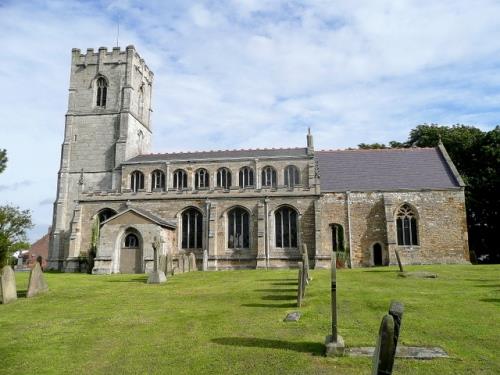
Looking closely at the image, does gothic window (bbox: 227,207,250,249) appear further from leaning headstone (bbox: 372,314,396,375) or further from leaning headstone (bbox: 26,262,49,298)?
leaning headstone (bbox: 372,314,396,375)

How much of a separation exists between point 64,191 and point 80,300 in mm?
26143

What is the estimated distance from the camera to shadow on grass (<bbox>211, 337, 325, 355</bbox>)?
26.7 feet

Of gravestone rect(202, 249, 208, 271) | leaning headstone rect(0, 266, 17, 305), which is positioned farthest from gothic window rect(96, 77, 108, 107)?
leaning headstone rect(0, 266, 17, 305)

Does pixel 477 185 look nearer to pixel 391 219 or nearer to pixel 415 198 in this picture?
pixel 415 198

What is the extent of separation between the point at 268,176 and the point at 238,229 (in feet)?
22.1

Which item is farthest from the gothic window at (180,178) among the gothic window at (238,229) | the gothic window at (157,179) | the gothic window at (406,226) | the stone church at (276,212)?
the gothic window at (406,226)

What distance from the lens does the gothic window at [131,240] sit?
2950cm

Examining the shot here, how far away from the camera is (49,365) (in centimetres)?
785

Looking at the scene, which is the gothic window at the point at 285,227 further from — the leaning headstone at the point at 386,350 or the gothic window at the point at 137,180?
the leaning headstone at the point at 386,350

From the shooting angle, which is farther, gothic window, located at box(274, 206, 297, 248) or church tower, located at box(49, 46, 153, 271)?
church tower, located at box(49, 46, 153, 271)

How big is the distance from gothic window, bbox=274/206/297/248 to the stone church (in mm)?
72

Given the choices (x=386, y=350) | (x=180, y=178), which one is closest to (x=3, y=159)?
(x=180, y=178)

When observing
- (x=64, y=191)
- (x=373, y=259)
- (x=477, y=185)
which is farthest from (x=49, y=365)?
(x=477, y=185)

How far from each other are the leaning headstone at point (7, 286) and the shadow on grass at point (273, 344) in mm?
8966
